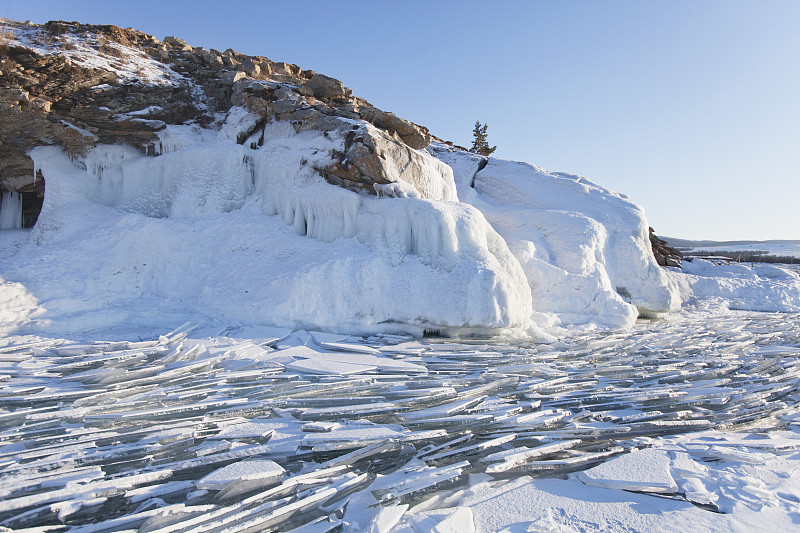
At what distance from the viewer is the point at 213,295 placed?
8938 mm

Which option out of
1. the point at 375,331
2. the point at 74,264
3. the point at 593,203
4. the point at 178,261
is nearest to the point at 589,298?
the point at 593,203

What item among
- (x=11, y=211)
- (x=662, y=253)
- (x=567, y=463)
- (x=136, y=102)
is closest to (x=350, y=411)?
(x=567, y=463)

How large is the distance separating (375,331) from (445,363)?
7.68 feet

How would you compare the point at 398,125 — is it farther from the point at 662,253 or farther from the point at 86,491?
the point at 662,253

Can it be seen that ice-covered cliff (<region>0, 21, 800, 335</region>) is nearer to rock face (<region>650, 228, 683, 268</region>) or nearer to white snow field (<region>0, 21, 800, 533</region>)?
white snow field (<region>0, 21, 800, 533</region>)

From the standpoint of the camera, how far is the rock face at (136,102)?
34.3 ft

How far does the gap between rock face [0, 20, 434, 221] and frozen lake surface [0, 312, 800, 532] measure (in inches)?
244

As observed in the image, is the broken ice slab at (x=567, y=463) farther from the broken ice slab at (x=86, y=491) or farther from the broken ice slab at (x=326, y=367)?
the broken ice slab at (x=326, y=367)

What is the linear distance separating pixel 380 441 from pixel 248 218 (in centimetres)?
837

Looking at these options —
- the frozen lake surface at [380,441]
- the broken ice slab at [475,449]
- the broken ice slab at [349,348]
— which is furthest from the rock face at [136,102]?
the broken ice slab at [475,449]

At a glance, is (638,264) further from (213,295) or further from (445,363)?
(213,295)

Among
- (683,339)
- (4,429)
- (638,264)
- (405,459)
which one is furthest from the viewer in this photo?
(638,264)

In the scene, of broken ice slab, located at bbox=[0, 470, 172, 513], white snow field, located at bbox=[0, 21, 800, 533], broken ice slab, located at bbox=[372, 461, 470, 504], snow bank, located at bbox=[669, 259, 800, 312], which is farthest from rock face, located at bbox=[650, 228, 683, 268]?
broken ice slab, located at bbox=[0, 470, 172, 513]

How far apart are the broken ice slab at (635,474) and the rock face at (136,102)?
8226 mm
